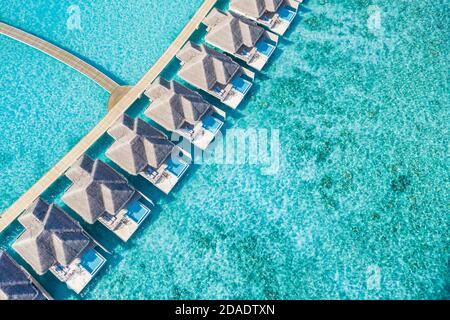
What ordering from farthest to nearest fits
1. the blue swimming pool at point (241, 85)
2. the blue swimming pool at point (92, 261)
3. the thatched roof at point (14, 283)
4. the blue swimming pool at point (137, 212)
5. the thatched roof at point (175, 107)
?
the blue swimming pool at point (241, 85) < the thatched roof at point (175, 107) < the blue swimming pool at point (137, 212) < the blue swimming pool at point (92, 261) < the thatched roof at point (14, 283)

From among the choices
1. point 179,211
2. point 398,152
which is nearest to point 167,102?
point 179,211

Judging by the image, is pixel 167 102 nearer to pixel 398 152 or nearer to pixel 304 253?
pixel 304 253

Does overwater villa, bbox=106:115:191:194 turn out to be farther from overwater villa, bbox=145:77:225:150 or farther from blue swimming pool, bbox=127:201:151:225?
blue swimming pool, bbox=127:201:151:225

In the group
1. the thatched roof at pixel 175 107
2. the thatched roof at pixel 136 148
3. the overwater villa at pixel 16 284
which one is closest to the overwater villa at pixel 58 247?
the overwater villa at pixel 16 284

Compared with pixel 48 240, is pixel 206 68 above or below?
above

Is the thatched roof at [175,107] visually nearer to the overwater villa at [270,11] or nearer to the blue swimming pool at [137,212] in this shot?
the blue swimming pool at [137,212]

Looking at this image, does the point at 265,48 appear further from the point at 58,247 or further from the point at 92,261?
the point at 58,247

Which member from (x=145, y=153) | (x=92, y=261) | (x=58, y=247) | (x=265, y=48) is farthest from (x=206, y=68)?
(x=58, y=247)
